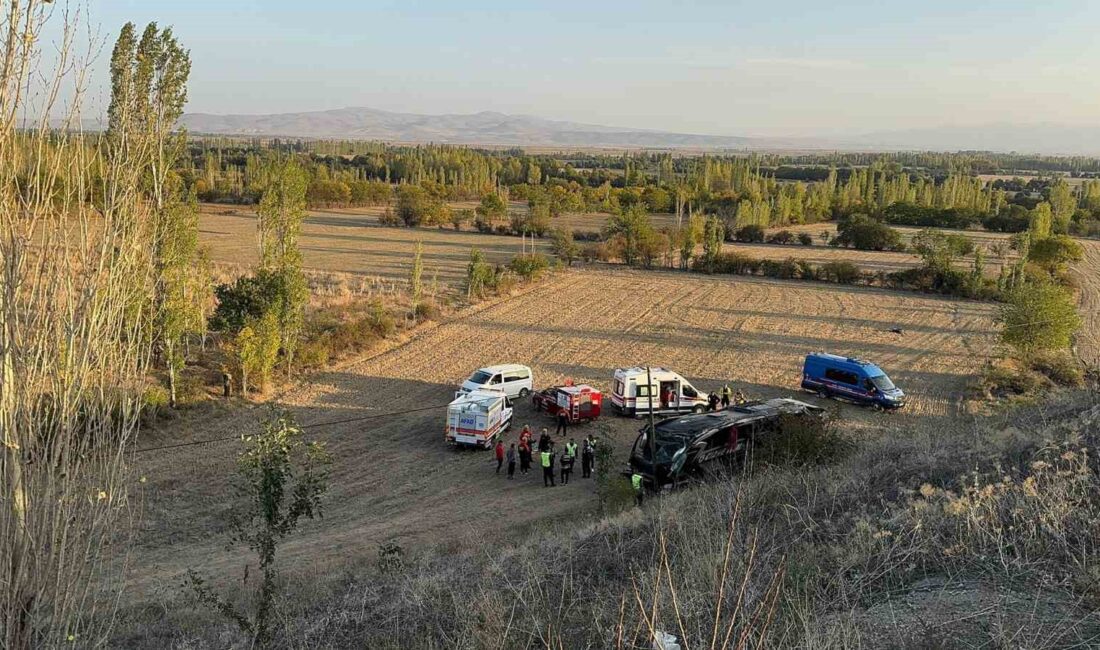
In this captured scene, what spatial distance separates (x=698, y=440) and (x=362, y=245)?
4261 centimetres

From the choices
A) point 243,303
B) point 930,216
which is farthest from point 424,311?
point 930,216

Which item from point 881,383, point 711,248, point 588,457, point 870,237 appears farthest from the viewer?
point 870,237

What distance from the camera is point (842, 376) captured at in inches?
779

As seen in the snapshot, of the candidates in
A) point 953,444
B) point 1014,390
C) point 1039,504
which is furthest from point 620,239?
point 1039,504

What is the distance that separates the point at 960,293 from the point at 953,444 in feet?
107

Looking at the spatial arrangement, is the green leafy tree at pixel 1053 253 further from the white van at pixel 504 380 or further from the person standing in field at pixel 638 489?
the person standing in field at pixel 638 489

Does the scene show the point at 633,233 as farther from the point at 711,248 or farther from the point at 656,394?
the point at 656,394

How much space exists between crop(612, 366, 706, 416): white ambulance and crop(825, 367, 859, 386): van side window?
13.5 ft

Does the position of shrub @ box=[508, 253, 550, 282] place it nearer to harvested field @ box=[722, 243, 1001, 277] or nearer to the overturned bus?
harvested field @ box=[722, 243, 1001, 277]

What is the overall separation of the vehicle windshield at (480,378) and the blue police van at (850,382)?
9116 mm

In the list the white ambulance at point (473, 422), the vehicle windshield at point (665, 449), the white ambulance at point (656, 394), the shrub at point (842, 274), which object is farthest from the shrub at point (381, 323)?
the shrub at point (842, 274)

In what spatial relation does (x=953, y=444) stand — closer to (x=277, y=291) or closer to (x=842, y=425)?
(x=842, y=425)

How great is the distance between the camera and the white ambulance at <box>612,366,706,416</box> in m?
18.3

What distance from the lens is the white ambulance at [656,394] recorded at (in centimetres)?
1833
